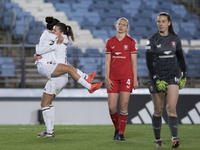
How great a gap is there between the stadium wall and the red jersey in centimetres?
367

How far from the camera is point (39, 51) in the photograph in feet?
18.7

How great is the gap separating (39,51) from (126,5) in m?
10.0

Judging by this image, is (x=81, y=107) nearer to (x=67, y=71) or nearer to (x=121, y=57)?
(x=67, y=71)

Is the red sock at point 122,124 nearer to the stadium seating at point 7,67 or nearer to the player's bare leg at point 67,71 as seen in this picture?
the player's bare leg at point 67,71

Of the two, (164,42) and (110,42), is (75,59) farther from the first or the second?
(164,42)

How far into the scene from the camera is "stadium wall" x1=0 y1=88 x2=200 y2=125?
9.23m

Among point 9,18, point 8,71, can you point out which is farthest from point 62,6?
point 8,71

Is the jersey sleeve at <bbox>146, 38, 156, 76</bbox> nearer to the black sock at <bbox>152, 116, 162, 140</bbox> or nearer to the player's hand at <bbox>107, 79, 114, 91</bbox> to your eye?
the black sock at <bbox>152, 116, 162, 140</bbox>

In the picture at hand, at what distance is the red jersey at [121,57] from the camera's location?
5.61 meters

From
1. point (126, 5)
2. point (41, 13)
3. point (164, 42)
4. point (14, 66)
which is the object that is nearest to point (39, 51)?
point (164, 42)

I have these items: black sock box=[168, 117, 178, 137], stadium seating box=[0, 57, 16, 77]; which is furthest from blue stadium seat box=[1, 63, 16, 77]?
black sock box=[168, 117, 178, 137]

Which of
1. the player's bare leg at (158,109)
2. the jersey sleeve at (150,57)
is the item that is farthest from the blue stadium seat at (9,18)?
the player's bare leg at (158,109)

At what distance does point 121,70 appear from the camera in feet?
18.4

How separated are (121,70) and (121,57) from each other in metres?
0.19
